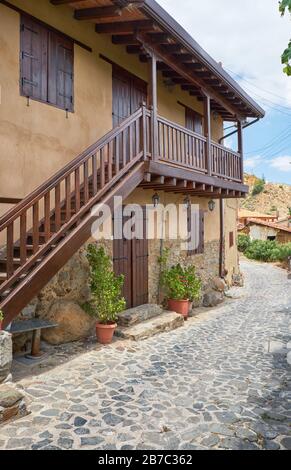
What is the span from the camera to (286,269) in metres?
22.9

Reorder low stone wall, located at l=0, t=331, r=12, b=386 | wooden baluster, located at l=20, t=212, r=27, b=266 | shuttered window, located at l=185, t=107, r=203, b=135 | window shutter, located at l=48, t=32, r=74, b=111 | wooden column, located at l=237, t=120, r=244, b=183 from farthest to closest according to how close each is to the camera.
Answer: wooden column, located at l=237, t=120, r=244, b=183
shuttered window, located at l=185, t=107, r=203, b=135
window shutter, located at l=48, t=32, r=74, b=111
wooden baluster, located at l=20, t=212, r=27, b=266
low stone wall, located at l=0, t=331, r=12, b=386

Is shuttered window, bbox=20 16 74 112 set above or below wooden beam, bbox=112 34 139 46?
below

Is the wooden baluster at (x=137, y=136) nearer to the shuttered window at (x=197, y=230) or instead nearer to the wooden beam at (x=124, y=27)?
the wooden beam at (x=124, y=27)

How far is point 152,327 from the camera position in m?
7.78

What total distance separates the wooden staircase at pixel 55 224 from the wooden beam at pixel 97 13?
Answer: 5.98ft

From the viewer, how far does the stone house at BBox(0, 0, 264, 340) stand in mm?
5355

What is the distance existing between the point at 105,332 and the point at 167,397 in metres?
2.41

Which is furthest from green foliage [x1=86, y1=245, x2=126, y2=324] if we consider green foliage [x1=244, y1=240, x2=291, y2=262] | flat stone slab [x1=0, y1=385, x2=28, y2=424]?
green foliage [x1=244, y1=240, x2=291, y2=262]

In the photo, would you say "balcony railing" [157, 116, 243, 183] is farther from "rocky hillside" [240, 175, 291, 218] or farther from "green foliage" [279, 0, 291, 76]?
"rocky hillside" [240, 175, 291, 218]

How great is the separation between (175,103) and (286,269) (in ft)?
51.8

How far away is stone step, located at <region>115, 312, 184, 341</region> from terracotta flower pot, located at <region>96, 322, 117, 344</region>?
46 cm

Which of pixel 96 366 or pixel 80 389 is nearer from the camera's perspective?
pixel 80 389

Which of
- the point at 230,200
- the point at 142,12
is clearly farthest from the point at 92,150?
the point at 230,200

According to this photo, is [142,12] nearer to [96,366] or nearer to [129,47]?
[129,47]
